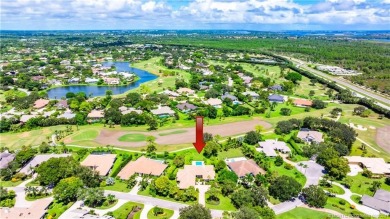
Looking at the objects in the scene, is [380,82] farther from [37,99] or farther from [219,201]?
[37,99]

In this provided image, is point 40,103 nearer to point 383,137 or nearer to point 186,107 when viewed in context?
point 186,107

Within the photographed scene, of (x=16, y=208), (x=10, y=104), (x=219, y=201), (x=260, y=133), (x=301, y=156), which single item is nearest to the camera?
(x=16, y=208)

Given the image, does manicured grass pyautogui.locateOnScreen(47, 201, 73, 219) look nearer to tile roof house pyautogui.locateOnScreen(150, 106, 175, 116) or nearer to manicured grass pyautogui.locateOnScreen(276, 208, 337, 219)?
manicured grass pyautogui.locateOnScreen(276, 208, 337, 219)

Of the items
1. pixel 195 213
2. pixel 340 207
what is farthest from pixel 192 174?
pixel 340 207

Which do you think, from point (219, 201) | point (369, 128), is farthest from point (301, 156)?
point (369, 128)

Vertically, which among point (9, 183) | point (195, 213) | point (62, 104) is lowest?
point (9, 183)

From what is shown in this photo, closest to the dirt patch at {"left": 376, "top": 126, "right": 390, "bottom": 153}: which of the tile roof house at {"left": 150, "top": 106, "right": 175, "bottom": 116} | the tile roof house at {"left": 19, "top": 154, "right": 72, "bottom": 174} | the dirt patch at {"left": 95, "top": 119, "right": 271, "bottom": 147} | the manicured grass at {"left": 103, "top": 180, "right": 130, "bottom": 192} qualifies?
the dirt patch at {"left": 95, "top": 119, "right": 271, "bottom": 147}
